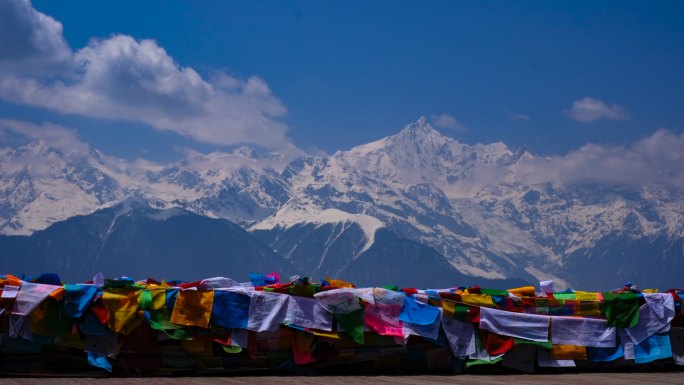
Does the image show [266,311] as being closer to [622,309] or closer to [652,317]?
[622,309]

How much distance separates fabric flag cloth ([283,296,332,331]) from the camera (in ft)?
65.7

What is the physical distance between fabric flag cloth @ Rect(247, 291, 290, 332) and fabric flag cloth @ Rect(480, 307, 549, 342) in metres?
4.20

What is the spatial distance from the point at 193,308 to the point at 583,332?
8.30 m

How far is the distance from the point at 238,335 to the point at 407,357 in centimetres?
353

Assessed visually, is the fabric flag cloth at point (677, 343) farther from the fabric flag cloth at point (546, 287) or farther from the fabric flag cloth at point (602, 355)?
the fabric flag cloth at point (546, 287)

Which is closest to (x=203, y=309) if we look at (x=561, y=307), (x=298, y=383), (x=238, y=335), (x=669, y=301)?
(x=238, y=335)

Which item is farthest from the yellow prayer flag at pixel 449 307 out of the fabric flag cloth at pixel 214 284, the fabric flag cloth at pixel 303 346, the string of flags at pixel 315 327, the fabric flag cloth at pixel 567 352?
the fabric flag cloth at pixel 214 284

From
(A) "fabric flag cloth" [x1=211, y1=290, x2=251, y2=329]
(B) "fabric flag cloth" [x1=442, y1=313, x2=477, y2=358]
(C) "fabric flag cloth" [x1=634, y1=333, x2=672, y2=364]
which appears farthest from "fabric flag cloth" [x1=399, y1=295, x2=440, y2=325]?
(C) "fabric flag cloth" [x1=634, y1=333, x2=672, y2=364]

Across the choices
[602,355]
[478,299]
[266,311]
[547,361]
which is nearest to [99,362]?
[266,311]

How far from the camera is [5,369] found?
1867cm

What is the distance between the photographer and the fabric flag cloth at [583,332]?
21.4 m

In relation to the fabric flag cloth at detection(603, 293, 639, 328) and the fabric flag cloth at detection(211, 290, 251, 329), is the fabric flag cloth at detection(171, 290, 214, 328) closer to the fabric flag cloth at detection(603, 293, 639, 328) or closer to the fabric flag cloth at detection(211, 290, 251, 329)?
the fabric flag cloth at detection(211, 290, 251, 329)

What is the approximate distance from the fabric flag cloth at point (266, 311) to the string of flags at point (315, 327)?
2cm

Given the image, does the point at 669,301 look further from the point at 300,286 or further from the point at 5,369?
the point at 5,369
